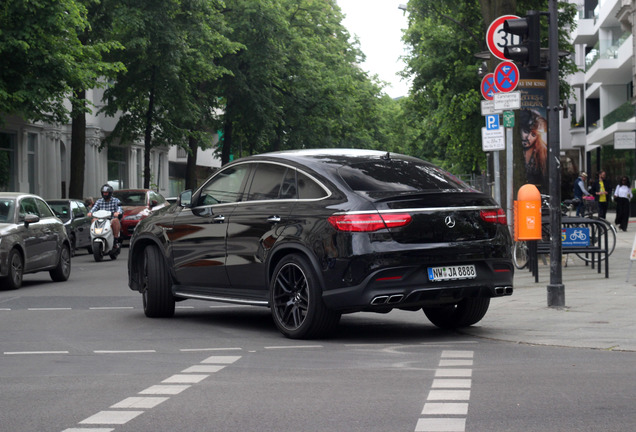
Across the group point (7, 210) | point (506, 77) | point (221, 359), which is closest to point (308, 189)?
point (221, 359)

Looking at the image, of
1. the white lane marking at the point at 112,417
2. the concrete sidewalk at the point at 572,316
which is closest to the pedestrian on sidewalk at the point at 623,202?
the concrete sidewalk at the point at 572,316

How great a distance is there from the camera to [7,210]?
18.7 metres

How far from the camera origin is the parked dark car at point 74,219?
30.3 metres

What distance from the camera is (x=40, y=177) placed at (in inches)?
1817

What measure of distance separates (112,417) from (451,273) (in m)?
4.19

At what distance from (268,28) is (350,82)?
1238 centimetres

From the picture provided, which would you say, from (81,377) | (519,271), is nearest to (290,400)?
(81,377)

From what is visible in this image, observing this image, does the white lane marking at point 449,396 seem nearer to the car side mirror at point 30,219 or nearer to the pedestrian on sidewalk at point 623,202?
the car side mirror at point 30,219

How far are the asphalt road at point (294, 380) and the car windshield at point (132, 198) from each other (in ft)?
75.0

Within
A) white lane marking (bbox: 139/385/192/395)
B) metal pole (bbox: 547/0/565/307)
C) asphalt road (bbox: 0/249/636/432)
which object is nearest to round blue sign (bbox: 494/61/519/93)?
metal pole (bbox: 547/0/565/307)

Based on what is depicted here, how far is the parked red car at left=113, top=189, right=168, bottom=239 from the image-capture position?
111 feet

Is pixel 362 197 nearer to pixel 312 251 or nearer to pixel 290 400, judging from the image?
pixel 312 251

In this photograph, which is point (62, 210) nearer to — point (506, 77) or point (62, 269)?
point (62, 269)

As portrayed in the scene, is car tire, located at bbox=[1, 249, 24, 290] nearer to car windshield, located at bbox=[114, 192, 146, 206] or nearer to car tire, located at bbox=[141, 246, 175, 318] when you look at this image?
car tire, located at bbox=[141, 246, 175, 318]
